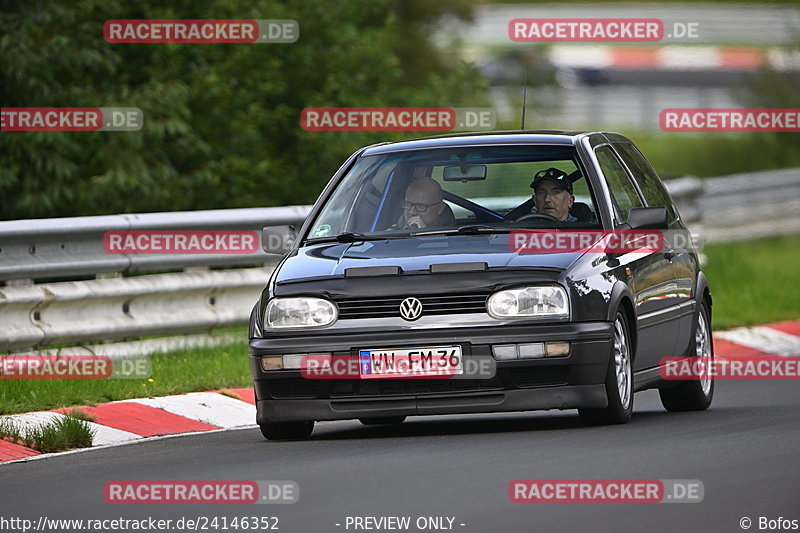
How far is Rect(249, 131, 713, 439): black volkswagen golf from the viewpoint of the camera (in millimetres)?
9875

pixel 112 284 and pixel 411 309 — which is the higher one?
pixel 112 284

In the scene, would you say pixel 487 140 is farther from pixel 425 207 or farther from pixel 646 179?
pixel 646 179

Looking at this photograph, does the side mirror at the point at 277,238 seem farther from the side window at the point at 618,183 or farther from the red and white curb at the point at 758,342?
the red and white curb at the point at 758,342

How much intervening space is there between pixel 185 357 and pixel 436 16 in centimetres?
1669

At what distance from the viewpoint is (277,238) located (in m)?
11.0

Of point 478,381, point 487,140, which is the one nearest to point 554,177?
point 487,140

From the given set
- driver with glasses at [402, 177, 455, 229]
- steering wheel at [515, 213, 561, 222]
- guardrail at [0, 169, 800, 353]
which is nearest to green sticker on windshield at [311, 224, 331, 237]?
driver with glasses at [402, 177, 455, 229]

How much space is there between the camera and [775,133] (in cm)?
3183

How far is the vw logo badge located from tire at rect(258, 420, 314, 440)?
3.22 ft

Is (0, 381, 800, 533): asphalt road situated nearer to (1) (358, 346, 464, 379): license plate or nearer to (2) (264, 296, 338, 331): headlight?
(1) (358, 346, 464, 379): license plate

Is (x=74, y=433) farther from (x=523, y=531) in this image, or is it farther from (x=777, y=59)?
(x=777, y=59)

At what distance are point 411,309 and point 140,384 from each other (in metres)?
3.07

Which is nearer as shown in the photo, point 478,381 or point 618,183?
point 478,381

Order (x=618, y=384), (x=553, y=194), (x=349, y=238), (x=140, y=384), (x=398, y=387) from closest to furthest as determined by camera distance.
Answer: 1. (x=398, y=387)
2. (x=618, y=384)
3. (x=349, y=238)
4. (x=553, y=194)
5. (x=140, y=384)
